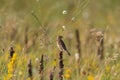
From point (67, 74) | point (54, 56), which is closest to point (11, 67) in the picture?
point (67, 74)

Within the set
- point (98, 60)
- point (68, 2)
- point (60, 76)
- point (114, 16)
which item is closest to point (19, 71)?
point (60, 76)

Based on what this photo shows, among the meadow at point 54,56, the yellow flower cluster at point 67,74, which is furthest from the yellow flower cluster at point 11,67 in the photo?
the yellow flower cluster at point 67,74

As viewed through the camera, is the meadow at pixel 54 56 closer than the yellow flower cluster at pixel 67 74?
Yes

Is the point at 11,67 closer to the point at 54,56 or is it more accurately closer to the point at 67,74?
the point at 67,74

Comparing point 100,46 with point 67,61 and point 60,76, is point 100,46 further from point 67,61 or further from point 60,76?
point 60,76

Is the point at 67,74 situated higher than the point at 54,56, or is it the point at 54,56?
the point at 54,56

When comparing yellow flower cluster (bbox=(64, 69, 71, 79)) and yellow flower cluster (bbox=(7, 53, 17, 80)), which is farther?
yellow flower cluster (bbox=(64, 69, 71, 79))

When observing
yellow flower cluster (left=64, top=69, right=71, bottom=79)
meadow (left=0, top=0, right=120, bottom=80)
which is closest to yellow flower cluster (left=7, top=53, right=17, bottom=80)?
meadow (left=0, top=0, right=120, bottom=80)

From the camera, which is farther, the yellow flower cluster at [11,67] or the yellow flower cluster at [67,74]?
the yellow flower cluster at [67,74]

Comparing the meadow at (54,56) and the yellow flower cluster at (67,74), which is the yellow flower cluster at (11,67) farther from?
the yellow flower cluster at (67,74)

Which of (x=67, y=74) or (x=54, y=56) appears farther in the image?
(x=54, y=56)

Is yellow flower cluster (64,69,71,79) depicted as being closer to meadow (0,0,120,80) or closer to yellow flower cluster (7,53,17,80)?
meadow (0,0,120,80)

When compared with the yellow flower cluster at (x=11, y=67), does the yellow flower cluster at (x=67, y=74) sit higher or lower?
lower

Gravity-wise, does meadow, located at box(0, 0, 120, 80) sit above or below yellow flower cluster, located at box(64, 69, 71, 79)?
above
